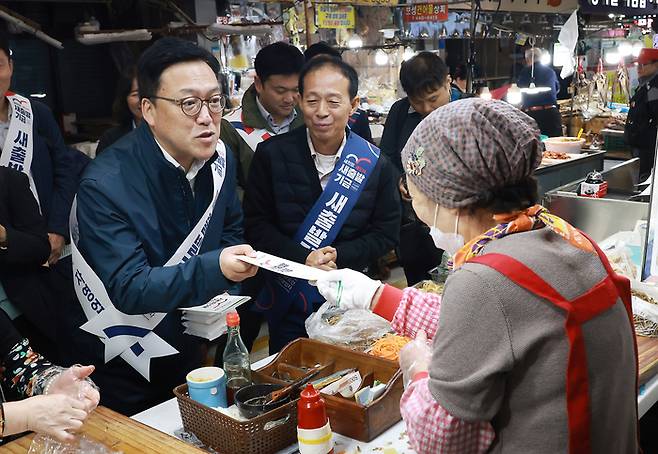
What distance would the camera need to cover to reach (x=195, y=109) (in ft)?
7.43

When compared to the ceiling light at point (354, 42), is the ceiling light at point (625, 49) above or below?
below

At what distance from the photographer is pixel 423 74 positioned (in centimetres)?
395

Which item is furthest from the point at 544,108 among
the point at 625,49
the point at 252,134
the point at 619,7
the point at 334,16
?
the point at 252,134

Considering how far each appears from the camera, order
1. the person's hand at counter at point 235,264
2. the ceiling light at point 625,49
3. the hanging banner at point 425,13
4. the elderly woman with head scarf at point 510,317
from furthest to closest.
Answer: the ceiling light at point 625,49, the hanging banner at point 425,13, the person's hand at counter at point 235,264, the elderly woman with head scarf at point 510,317

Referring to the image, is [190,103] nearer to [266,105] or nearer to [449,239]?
[449,239]

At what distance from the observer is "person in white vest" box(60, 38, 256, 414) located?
217cm

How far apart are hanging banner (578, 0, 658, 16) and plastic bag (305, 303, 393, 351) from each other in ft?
22.8

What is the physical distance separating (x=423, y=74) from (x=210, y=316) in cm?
220

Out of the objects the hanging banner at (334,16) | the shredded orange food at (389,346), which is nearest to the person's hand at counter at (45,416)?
the shredded orange food at (389,346)

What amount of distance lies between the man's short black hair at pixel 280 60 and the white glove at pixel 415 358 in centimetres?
217

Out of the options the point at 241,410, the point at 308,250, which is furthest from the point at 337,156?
the point at 241,410

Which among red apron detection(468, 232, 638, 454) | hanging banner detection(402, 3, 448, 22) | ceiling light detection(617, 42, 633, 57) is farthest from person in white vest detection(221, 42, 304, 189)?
ceiling light detection(617, 42, 633, 57)

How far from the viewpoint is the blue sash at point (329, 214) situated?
2.94 m

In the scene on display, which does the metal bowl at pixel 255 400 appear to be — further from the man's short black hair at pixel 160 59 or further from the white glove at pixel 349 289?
the man's short black hair at pixel 160 59
